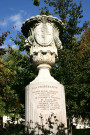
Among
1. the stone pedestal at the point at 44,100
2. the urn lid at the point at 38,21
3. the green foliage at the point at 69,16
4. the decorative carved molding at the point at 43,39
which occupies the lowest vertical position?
the stone pedestal at the point at 44,100

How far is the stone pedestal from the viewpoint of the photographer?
4714 mm

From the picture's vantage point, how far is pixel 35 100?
482cm

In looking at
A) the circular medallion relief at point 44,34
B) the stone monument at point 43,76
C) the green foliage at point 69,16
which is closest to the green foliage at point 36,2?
the green foliage at point 69,16

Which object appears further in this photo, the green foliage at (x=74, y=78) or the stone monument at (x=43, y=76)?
the green foliage at (x=74, y=78)

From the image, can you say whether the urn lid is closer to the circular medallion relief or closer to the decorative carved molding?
the decorative carved molding

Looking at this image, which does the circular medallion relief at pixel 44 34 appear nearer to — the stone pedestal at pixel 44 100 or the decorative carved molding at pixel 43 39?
the decorative carved molding at pixel 43 39

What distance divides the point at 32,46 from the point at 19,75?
14.8 feet

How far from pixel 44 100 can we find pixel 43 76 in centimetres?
79

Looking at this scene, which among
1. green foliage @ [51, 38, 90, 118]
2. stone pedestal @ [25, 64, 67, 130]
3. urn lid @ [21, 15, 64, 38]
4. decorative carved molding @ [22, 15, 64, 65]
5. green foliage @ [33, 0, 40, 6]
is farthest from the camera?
green foliage @ [33, 0, 40, 6]

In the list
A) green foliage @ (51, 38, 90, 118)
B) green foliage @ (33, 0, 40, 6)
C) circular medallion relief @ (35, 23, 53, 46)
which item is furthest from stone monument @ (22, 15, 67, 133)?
green foliage @ (33, 0, 40, 6)

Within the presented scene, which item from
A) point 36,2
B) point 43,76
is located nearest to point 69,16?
point 36,2

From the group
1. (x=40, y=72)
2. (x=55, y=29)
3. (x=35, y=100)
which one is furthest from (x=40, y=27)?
A: (x=35, y=100)

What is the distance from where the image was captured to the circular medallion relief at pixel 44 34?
18.3 feet

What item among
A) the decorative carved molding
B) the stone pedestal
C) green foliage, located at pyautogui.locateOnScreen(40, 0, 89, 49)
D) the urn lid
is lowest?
the stone pedestal
